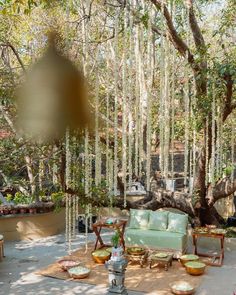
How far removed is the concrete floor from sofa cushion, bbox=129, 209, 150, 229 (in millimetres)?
1313

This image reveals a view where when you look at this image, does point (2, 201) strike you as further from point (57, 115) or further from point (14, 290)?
point (57, 115)

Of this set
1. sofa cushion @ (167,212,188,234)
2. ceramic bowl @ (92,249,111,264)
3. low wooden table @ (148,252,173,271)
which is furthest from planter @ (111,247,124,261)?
sofa cushion @ (167,212,188,234)

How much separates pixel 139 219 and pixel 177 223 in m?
0.75

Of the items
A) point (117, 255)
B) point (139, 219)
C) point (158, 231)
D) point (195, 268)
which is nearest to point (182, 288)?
point (195, 268)

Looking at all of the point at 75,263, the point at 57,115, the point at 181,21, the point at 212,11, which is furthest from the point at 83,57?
the point at 212,11

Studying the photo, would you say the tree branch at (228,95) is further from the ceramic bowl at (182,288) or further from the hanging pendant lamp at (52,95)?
the hanging pendant lamp at (52,95)

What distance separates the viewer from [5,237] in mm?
8484

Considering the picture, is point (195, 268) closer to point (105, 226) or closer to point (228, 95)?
point (105, 226)

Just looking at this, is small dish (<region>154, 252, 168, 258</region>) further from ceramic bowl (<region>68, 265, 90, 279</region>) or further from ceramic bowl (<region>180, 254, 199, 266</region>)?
ceramic bowl (<region>68, 265, 90, 279</region>)

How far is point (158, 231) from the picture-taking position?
7.16 metres

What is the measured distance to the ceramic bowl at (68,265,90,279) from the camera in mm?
5820

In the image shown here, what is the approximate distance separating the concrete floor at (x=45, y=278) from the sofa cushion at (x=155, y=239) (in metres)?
0.75

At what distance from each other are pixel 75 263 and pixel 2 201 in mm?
3474

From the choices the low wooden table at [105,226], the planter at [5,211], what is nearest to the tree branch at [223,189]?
the low wooden table at [105,226]
